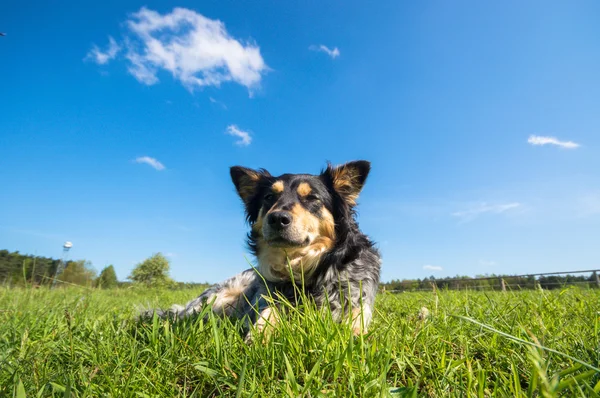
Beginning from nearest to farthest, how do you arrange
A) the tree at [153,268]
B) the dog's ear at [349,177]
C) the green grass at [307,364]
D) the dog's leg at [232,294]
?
the green grass at [307,364]
the dog's leg at [232,294]
the dog's ear at [349,177]
the tree at [153,268]

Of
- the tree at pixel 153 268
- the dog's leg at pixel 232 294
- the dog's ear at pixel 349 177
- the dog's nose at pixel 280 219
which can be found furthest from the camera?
the tree at pixel 153 268

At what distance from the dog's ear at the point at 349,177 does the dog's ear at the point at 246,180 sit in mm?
1021

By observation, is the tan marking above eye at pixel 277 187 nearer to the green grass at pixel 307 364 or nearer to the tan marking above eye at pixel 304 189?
the tan marking above eye at pixel 304 189

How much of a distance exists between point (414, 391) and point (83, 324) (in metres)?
3.03

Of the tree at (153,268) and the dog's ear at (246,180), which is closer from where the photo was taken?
the dog's ear at (246,180)

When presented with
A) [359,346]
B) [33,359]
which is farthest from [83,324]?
[359,346]

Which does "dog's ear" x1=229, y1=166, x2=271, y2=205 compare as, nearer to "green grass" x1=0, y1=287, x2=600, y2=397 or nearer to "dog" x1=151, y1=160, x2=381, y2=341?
"dog" x1=151, y1=160, x2=381, y2=341

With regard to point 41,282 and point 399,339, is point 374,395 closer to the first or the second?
point 399,339

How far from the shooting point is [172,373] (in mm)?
1762

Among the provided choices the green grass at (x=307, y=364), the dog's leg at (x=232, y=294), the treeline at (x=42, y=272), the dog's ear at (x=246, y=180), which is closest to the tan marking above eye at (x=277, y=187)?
the dog's ear at (x=246, y=180)

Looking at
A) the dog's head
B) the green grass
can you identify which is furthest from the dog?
the green grass

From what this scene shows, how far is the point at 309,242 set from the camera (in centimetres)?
370

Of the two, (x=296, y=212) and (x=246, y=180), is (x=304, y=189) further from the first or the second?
(x=246, y=180)

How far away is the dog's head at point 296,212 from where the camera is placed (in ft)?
11.6
